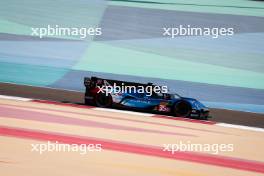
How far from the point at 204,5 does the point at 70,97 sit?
5.38 metres

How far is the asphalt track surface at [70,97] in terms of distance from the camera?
15145 mm

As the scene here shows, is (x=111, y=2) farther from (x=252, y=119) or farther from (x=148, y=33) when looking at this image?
(x=252, y=119)

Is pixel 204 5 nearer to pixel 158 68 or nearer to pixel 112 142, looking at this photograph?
pixel 158 68

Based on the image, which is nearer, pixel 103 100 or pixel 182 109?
pixel 182 109

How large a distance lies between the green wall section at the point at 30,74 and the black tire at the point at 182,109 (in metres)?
4.22

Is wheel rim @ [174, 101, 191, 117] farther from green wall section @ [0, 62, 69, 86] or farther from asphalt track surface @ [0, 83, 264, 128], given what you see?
green wall section @ [0, 62, 69, 86]

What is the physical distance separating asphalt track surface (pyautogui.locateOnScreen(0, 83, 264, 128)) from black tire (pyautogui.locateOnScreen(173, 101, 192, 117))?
84cm

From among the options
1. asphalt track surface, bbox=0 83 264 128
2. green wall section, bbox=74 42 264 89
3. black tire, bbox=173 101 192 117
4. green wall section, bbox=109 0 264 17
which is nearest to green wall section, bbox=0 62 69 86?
asphalt track surface, bbox=0 83 264 128

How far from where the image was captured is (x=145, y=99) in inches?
584

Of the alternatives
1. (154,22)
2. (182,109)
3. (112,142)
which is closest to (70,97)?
(182,109)

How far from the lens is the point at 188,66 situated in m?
16.4

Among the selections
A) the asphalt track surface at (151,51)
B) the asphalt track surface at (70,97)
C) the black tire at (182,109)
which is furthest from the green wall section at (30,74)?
the black tire at (182,109)

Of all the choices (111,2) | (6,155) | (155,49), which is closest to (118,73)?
(155,49)

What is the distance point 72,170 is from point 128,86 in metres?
8.09
